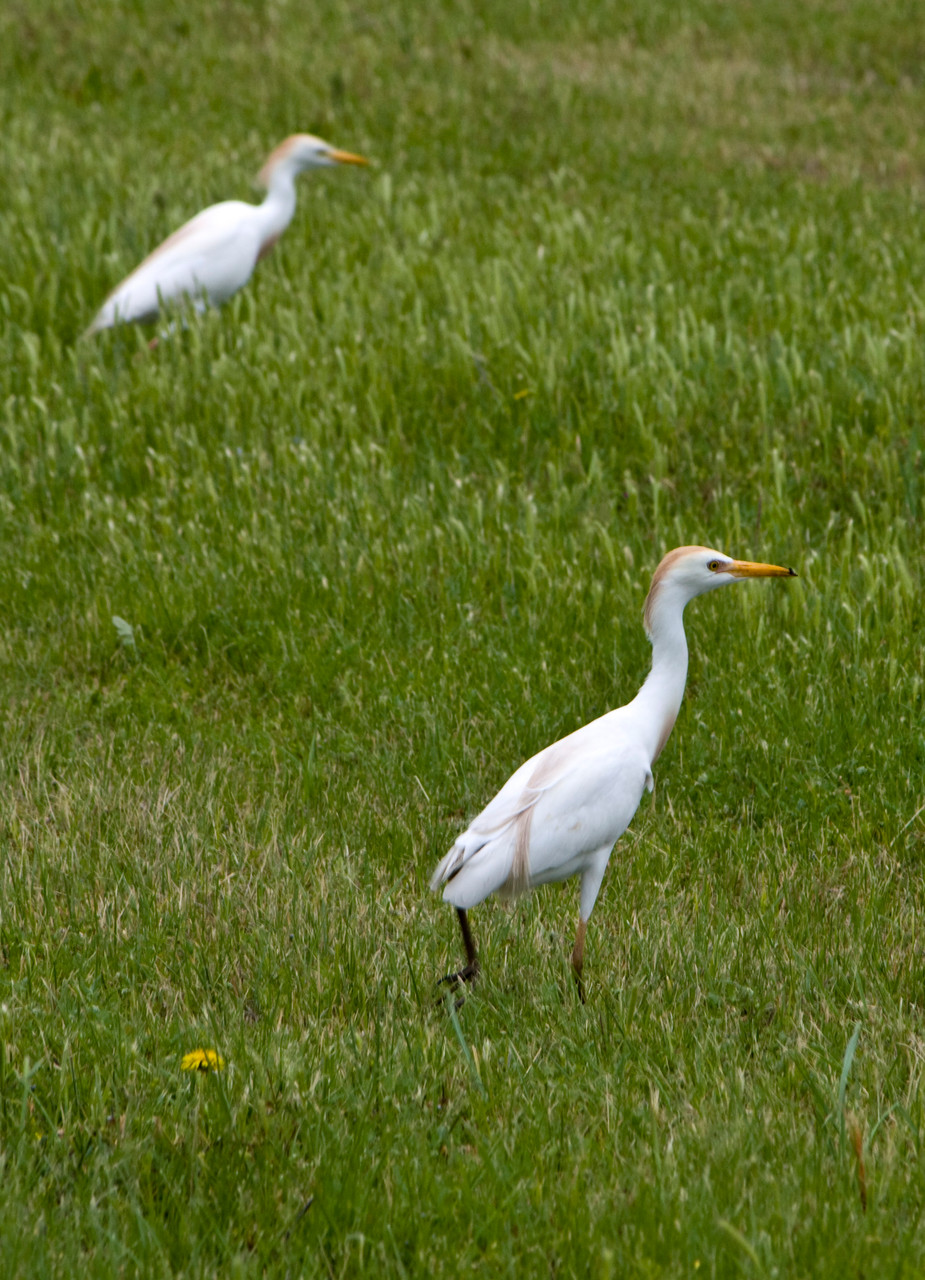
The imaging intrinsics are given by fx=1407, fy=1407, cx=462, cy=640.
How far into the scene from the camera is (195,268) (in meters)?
8.11

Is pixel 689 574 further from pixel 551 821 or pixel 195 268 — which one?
pixel 195 268

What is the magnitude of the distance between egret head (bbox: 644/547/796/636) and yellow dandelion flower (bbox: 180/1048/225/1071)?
1599mm

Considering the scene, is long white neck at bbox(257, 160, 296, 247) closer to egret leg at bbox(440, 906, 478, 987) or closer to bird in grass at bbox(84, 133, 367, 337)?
bird in grass at bbox(84, 133, 367, 337)

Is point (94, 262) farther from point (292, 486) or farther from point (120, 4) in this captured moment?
point (120, 4)

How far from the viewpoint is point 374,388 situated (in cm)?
711

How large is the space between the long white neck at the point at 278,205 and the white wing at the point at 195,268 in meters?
0.20

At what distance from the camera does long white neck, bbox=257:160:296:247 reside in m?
8.67

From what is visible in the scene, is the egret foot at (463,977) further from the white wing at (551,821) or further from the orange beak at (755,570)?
the orange beak at (755,570)

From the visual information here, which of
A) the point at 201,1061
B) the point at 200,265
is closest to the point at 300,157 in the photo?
the point at 200,265

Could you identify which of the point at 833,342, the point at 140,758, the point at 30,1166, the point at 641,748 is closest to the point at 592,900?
the point at 641,748

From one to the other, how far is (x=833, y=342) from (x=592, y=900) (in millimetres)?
4539

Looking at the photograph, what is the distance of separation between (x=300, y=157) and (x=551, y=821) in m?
6.85

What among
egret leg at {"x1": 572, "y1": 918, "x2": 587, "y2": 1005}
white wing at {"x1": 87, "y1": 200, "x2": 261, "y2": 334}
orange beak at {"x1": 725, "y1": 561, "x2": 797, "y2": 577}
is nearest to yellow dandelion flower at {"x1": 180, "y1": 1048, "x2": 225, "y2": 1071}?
egret leg at {"x1": 572, "y1": 918, "x2": 587, "y2": 1005}

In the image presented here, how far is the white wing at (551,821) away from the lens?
3490 mm
